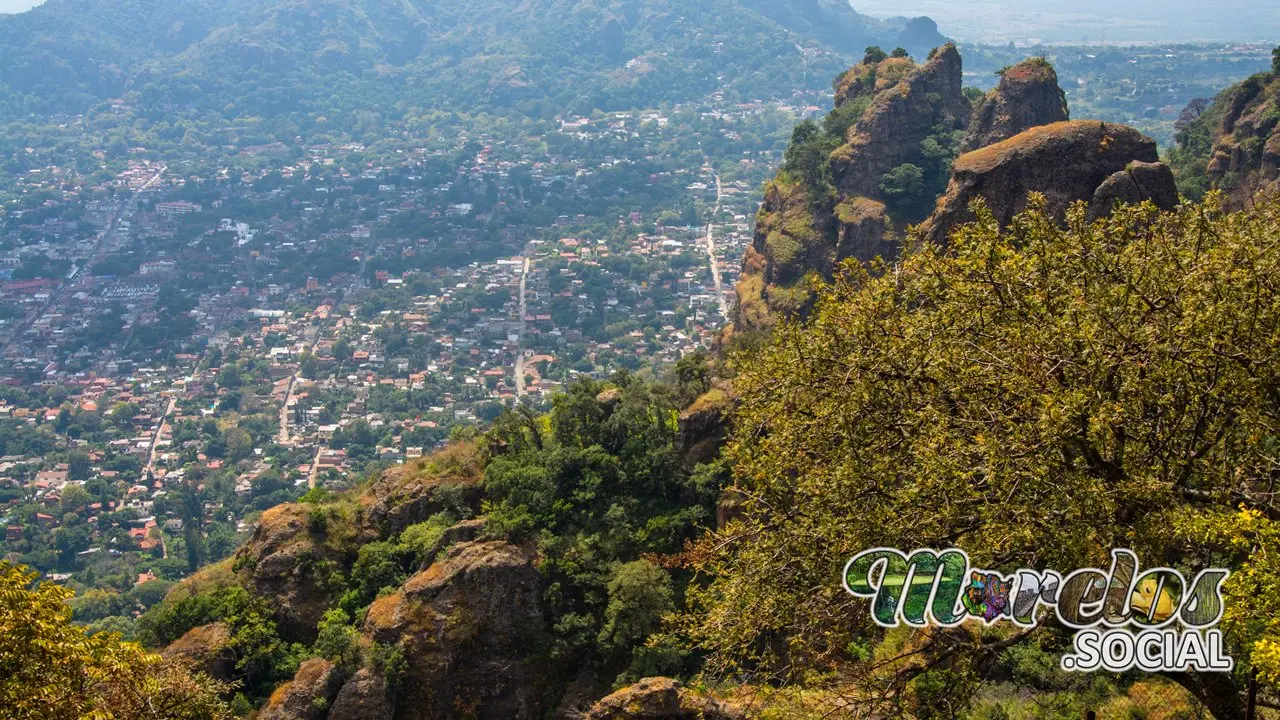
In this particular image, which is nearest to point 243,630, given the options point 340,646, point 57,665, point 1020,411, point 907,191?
point 340,646

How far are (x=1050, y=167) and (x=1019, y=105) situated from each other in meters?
12.1

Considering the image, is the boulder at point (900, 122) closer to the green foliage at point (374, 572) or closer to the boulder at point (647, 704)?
the green foliage at point (374, 572)

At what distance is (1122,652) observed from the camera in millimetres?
11883

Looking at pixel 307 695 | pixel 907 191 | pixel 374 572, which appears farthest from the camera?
pixel 907 191

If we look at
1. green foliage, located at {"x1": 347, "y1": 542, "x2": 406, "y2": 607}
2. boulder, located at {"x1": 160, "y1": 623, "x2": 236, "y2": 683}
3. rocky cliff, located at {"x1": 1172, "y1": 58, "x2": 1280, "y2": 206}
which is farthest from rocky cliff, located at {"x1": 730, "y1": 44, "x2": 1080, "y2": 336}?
boulder, located at {"x1": 160, "y1": 623, "x2": 236, "y2": 683}

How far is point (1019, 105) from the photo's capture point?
38375 mm

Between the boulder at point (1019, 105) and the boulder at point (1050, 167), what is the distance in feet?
32.8

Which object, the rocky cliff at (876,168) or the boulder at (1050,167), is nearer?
the boulder at (1050,167)

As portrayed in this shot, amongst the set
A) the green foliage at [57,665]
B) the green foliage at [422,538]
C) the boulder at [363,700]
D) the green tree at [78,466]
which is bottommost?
the green tree at [78,466]

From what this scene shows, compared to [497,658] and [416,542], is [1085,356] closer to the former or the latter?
[497,658]

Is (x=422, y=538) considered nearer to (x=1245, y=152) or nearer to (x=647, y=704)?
(x=647, y=704)

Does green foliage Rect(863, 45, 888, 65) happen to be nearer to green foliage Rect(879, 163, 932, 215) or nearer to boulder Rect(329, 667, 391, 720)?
green foliage Rect(879, 163, 932, 215)

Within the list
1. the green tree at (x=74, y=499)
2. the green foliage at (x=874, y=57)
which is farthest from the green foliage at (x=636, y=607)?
the green tree at (x=74, y=499)

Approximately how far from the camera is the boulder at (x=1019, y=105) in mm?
38188
